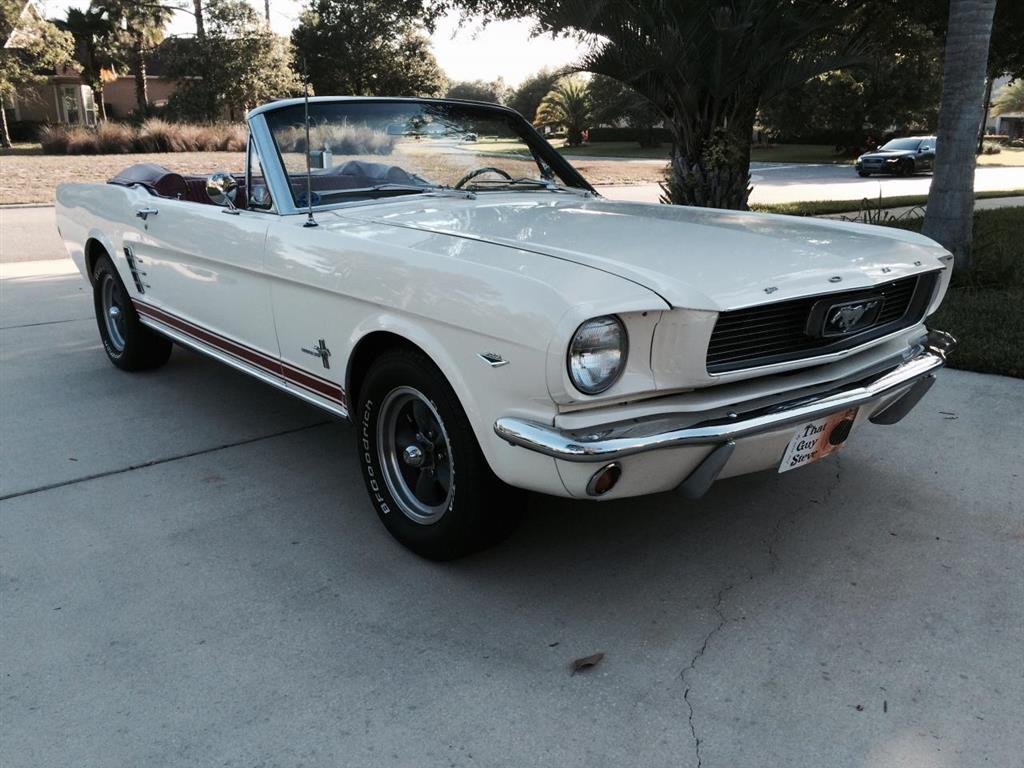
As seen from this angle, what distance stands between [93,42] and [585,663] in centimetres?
→ 4240

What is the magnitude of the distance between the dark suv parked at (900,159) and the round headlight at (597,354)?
26210mm

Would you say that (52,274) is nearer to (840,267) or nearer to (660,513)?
(660,513)

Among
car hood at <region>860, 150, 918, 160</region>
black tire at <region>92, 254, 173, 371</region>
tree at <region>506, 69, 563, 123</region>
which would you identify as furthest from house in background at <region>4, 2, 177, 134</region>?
black tire at <region>92, 254, 173, 371</region>

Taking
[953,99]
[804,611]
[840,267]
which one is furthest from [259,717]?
[953,99]

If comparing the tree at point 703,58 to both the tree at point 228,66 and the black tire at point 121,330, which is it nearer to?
the black tire at point 121,330

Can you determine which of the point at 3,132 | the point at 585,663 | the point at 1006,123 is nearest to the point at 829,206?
the point at 585,663

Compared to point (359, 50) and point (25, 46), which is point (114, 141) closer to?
point (25, 46)

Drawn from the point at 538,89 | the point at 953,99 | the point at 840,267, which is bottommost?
the point at 840,267

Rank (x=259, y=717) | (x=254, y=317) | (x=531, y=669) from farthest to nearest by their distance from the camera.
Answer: (x=254, y=317) < (x=531, y=669) < (x=259, y=717)

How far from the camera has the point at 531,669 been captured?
8.07 ft

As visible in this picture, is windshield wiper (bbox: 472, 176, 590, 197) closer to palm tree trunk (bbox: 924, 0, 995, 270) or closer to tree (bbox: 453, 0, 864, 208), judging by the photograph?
tree (bbox: 453, 0, 864, 208)

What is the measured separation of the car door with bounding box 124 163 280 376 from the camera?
363cm

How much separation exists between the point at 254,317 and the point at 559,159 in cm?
187

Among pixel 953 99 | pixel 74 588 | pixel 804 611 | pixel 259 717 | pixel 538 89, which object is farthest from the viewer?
pixel 538 89
